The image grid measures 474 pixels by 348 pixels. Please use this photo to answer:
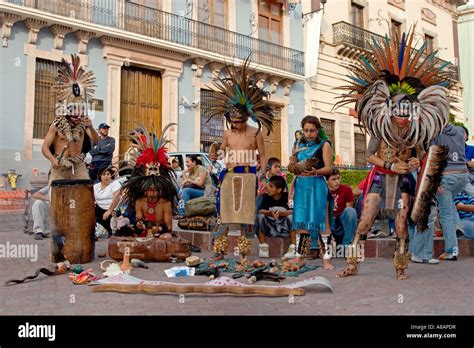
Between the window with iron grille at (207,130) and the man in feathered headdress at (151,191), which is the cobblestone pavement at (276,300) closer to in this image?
the man in feathered headdress at (151,191)

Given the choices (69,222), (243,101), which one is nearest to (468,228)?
(243,101)

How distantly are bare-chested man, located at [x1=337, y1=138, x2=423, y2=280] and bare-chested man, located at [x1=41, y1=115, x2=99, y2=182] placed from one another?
12.5 ft

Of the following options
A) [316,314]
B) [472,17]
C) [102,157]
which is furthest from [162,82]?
[472,17]

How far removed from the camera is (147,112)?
17.4 meters

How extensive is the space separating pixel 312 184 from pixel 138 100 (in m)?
12.8

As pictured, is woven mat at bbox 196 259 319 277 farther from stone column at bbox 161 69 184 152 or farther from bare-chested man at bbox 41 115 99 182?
stone column at bbox 161 69 184 152

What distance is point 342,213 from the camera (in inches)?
257

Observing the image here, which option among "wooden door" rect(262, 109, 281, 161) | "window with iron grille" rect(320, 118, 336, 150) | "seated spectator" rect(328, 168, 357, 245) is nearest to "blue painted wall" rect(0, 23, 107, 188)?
"seated spectator" rect(328, 168, 357, 245)

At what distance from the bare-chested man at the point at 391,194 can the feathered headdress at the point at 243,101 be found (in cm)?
151

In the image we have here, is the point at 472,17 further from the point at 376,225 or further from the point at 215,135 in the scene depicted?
the point at 376,225

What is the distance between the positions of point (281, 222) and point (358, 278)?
6.94ft

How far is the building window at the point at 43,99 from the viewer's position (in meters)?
14.6

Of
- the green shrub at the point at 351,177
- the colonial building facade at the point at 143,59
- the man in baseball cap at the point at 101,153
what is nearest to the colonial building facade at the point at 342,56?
the colonial building facade at the point at 143,59

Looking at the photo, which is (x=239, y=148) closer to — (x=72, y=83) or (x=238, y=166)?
(x=238, y=166)
